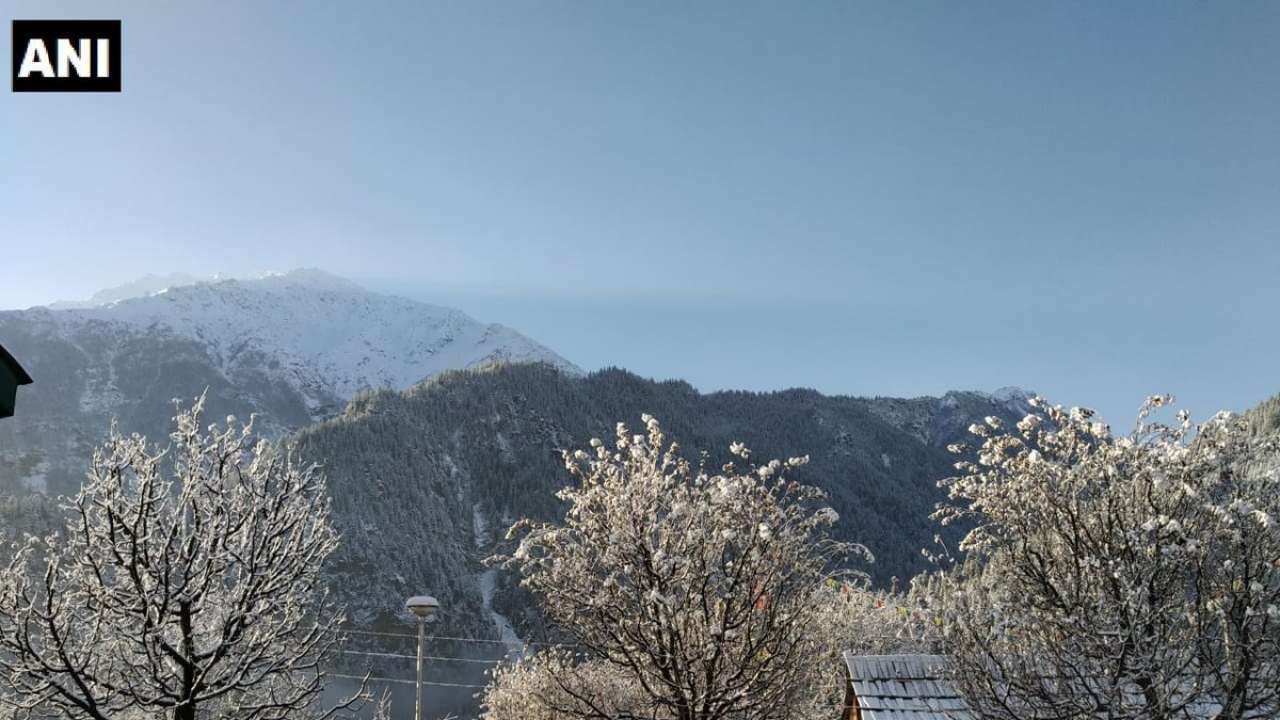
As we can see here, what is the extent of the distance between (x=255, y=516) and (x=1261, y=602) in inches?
447

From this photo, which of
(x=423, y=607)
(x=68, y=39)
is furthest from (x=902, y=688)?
(x=68, y=39)

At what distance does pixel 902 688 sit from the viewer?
16750mm

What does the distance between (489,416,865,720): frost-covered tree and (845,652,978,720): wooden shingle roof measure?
4.23 meters

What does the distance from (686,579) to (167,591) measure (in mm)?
5979

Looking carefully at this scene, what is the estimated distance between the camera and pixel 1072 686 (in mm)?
11711

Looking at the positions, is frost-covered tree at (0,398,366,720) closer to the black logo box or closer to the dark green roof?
→ the black logo box

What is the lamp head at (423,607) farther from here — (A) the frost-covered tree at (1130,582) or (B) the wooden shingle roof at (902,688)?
(A) the frost-covered tree at (1130,582)

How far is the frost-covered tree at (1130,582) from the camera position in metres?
11.2

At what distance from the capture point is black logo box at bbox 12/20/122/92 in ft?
24.4

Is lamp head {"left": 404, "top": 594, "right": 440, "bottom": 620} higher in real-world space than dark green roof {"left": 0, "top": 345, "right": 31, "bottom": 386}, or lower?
lower

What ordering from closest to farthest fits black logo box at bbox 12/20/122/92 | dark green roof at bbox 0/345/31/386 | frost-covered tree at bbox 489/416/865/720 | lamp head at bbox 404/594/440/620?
dark green roof at bbox 0/345/31/386 < black logo box at bbox 12/20/122/92 < frost-covered tree at bbox 489/416/865/720 < lamp head at bbox 404/594/440/620

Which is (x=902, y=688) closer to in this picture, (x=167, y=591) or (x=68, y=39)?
(x=167, y=591)

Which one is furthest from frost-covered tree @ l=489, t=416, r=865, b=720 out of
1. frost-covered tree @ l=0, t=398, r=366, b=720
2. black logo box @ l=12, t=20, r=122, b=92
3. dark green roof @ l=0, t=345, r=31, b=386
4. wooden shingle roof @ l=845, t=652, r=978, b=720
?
dark green roof @ l=0, t=345, r=31, b=386

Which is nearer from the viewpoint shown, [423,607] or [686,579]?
[686,579]
